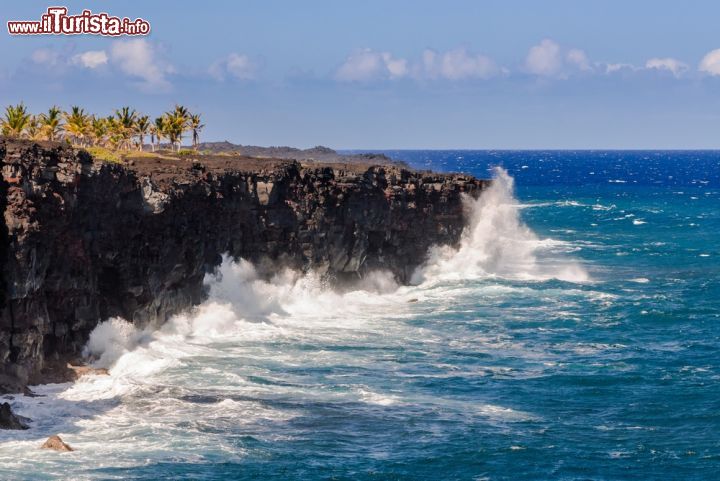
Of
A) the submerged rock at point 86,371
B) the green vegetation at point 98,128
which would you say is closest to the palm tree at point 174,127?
the green vegetation at point 98,128

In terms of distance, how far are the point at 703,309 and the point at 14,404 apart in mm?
61322

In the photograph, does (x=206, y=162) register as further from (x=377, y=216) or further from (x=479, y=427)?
(x=479, y=427)

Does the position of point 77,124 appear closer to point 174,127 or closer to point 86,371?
point 174,127

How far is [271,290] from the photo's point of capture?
93250mm

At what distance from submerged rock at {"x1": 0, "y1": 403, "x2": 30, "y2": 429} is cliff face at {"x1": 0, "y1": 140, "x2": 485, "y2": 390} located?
200 inches

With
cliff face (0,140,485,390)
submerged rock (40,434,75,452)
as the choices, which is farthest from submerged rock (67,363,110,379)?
submerged rock (40,434,75,452)

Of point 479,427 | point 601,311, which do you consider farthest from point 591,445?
point 601,311

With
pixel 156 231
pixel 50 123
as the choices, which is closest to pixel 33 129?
pixel 50 123

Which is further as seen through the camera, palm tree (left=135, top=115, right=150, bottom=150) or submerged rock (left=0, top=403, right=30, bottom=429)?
palm tree (left=135, top=115, right=150, bottom=150)

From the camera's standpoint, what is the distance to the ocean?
51.5 m

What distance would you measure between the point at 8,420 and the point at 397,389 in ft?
74.5

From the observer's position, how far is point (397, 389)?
64938 mm

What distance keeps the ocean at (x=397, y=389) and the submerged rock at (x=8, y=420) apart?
28.5 inches

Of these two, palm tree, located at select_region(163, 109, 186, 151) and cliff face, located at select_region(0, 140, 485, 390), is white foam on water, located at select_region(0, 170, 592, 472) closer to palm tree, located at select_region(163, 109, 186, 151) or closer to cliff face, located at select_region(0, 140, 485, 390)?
cliff face, located at select_region(0, 140, 485, 390)
